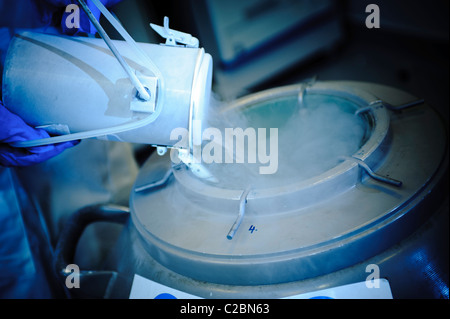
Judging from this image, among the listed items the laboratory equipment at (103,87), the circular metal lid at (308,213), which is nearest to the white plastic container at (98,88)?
the laboratory equipment at (103,87)

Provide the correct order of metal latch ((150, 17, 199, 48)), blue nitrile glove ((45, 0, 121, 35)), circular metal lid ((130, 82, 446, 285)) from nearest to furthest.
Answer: circular metal lid ((130, 82, 446, 285)) → metal latch ((150, 17, 199, 48)) → blue nitrile glove ((45, 0, 121, 35))

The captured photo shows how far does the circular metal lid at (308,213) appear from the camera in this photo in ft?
3.36

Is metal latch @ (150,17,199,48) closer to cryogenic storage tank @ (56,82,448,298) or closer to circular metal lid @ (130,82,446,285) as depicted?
cryogenic storage tank @ (56,82,448,298)

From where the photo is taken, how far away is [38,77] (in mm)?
1122

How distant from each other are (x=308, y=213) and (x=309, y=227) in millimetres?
79

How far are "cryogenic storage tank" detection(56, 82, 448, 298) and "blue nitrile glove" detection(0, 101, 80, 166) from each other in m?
0.43

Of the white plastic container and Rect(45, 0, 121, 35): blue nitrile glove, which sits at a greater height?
Rect(45, 0, 121, 35): blue nitrile glove

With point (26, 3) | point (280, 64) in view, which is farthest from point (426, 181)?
point (280, 64)

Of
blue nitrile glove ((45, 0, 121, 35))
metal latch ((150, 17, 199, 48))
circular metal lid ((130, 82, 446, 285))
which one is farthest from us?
blue nitrile glove ((45, 0, 121, 35))

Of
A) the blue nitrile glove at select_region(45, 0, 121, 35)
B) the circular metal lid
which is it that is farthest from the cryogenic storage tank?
the blue nitrile glove at select_region(45, 0, 121, 35)

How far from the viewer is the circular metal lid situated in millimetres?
1025

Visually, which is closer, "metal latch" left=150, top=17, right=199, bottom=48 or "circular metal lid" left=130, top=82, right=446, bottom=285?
"circular metal lid" left=130, top=82, right=446, bottom=285
